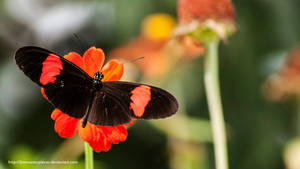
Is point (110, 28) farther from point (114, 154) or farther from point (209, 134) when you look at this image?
point (209, 134)

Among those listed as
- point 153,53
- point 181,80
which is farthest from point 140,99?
point 181,80

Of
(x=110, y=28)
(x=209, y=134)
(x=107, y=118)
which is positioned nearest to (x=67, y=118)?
(x=107, y=118)

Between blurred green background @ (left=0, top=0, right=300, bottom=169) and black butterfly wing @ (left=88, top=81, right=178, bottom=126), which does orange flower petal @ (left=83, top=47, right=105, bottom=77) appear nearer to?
black butterfly wing @ (left=88, top=81, right=178, bottom=126)

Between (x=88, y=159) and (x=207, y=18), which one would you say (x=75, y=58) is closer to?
(x=88, y=159)

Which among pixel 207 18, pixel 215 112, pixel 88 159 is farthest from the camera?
pixel 207 18

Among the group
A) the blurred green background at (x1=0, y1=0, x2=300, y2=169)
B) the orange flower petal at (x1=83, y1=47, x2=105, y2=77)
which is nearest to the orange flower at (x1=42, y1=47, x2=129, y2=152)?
the orange flower petal at (x1=83, y1=47, x2=105, y2=77)

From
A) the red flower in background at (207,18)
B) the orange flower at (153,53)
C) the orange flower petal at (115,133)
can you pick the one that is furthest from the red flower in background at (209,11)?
the orange flower petal at (115,133)
